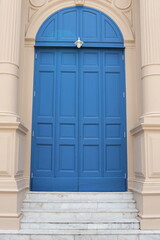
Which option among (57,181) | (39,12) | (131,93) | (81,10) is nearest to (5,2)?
(39,12)

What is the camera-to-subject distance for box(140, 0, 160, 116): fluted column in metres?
5.16

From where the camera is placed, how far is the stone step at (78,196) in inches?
209

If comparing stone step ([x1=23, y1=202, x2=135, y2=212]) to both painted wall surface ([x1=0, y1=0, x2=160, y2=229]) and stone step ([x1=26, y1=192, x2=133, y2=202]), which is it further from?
painted wall surface ([x1=0, y1=0, x2=160, y2=229])

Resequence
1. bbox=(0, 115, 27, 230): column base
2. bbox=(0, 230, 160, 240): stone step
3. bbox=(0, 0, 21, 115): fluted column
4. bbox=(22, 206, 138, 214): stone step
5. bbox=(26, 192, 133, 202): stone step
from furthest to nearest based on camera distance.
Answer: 1. bbox=(26, 192, 133, 202): stone step
2. bbox=(0, 0, 21, 115): fluted column
3. bbox=(22, 206, 138, 214): stone step
4. bbox=(0, 115, 27, 230): column base
5. bbox=(0, 230, 160, 240): stone step

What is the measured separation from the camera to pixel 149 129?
4941 millimetres

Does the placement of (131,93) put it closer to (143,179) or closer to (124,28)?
(124,28)

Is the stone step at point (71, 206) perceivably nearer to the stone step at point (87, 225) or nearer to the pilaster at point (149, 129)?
the stone step at point (87, 225)

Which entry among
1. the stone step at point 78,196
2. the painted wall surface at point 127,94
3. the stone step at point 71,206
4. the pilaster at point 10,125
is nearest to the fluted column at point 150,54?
the painted wall surface at point 127,94

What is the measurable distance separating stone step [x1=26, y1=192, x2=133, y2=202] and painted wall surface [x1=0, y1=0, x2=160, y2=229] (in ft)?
0.72

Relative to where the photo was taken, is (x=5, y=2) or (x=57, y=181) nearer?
(x=5, y=2)

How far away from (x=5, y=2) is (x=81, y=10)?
1.58 m

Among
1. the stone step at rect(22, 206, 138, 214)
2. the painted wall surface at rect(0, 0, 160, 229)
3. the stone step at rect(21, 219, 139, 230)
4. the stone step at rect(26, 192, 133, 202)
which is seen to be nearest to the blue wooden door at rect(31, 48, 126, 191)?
the painted wall surface at rect(0, 0, 160, 229)

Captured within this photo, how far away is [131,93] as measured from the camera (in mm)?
6004

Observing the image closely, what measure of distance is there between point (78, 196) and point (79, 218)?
1.68 ft
